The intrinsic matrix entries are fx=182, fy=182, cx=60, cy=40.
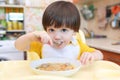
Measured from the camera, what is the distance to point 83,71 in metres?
0.71

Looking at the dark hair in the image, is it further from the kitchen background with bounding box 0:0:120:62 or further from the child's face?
the kitchen background with bounding box 0:0:120:62

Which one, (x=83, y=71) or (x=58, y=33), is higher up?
(x=58, y=33)

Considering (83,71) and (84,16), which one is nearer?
(83,71)

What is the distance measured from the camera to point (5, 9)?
9.00ft

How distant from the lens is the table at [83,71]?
643 mm

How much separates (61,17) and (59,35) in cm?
10

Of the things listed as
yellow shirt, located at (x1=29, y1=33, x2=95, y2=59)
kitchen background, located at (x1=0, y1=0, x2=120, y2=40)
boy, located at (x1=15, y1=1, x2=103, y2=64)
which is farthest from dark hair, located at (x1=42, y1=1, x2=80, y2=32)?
kitchen background, located at (x1=0, y1=0, x2=120, y2=40)

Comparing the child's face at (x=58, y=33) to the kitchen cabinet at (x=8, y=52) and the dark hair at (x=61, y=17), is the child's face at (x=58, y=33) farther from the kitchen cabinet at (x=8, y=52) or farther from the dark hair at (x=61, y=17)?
the kitchen cabinet at (x=8, y=52)

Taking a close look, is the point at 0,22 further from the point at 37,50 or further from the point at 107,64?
the point at 107,64

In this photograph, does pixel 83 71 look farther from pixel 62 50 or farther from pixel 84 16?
pixel 84 16

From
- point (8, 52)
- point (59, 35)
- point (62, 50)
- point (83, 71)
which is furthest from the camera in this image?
point (8, 52)

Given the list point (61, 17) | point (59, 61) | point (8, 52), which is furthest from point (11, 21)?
point (59, 61)

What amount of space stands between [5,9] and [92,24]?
1.36 meters

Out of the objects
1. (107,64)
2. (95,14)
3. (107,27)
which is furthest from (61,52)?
(95,14)
